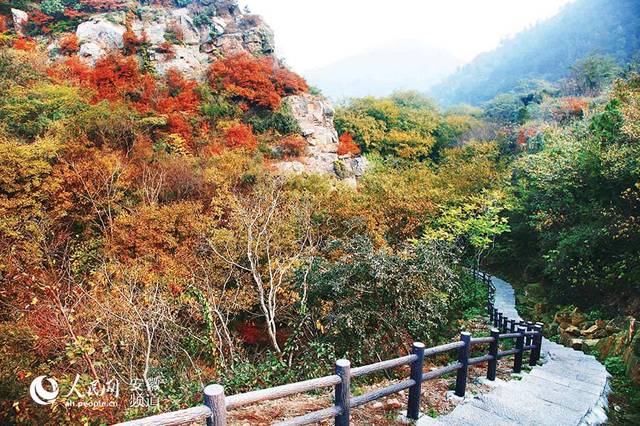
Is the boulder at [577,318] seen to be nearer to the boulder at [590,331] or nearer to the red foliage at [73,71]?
the boulder at [590,331]

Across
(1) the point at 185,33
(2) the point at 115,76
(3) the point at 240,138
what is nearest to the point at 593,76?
(3) the point at 240,138

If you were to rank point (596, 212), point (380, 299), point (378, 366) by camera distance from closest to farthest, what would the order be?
point (378, 366) → point (380, 299) → point (596, 212)

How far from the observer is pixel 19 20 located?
81.6ft

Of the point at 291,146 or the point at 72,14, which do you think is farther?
the point at 72,14

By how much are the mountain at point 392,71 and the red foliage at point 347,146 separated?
111m

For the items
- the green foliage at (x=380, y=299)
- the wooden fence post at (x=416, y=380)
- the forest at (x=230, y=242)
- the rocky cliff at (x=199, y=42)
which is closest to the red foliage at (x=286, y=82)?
the rocky cliff at (x=199, y=42)

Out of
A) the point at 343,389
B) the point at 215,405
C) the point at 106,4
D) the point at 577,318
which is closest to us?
the point at 215,405

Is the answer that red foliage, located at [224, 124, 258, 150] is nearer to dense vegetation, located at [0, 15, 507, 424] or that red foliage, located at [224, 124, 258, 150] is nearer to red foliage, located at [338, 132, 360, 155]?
dense vegetation, located at [0, 15, 507, 424]

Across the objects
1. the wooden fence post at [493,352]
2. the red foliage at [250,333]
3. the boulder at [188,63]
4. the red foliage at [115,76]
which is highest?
the boulder at [188,63]

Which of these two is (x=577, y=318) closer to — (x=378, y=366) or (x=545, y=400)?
(x=545, y=400)

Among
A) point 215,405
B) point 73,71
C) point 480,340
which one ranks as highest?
point 73,71

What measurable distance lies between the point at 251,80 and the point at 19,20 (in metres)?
17.6

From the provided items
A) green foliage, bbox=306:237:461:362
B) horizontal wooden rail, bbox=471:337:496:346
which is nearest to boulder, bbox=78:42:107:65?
green foliage, bbox=306:237:461:362

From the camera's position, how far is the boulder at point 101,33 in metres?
24.5
